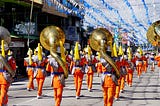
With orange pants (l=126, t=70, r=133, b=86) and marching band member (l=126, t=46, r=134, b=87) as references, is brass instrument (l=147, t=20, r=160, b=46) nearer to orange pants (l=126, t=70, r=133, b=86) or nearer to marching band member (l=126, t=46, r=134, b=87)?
marching band member (l=126, t=46, r=134, b=87)

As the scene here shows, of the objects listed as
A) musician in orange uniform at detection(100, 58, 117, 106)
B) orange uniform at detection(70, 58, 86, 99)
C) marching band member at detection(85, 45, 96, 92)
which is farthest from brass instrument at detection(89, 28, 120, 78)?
marching band member at detection(85, 45, 96, 92)

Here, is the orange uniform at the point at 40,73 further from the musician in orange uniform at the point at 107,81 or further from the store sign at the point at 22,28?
the store sign at the point at 22,28

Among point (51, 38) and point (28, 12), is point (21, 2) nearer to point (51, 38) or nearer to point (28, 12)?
point (28, 12)

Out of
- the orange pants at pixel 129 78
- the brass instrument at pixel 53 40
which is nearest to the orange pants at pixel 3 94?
the brass instrument at pixel 53 40

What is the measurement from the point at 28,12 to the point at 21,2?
393cm

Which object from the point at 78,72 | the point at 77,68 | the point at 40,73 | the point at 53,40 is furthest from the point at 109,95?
the point at 40,73

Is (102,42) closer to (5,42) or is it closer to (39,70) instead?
(5,42)

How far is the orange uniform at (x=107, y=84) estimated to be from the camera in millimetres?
11398

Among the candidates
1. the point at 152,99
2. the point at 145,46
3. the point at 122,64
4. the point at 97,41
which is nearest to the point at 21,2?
the point at 122,64

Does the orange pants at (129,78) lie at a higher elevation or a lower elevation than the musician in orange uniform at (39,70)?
lower

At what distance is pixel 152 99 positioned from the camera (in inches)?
598

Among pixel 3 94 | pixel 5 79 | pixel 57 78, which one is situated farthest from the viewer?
pixel 57 78

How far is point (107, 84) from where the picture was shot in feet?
37.9

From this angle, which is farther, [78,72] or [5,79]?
[78,72]
